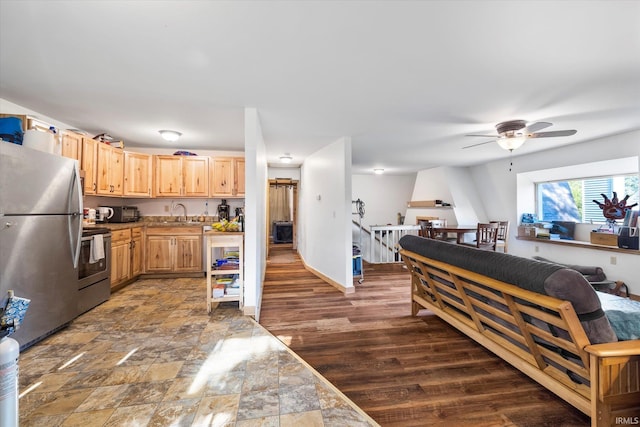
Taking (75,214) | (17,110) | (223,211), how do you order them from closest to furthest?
(75,214) < (17,110) < (223,211)

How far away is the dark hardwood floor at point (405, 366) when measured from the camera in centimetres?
169

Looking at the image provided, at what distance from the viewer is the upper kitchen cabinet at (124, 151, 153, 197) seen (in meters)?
4.24

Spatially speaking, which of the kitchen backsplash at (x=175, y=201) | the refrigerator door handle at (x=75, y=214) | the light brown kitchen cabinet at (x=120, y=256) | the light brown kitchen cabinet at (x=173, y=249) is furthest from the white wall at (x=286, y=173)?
the refrigerator door handle at (x=75, y=214)

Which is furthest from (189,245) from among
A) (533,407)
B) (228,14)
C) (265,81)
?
(533,407)

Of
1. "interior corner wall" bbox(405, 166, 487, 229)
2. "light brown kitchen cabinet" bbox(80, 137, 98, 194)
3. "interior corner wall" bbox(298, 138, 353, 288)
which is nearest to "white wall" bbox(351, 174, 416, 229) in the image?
"interior corner wall" bbox(405, 166, 487, 229)

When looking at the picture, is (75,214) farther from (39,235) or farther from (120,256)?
(120,256)

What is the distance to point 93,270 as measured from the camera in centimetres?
304

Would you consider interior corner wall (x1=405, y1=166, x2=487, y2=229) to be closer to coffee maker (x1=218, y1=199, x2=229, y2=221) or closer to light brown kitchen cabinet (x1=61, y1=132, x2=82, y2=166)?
coffee maker (x1=218, y1=199, x2=229, y2=221)

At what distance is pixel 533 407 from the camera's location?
1741 millimetres

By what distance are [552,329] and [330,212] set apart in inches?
132

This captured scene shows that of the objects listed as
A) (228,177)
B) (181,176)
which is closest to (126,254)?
(181,176)

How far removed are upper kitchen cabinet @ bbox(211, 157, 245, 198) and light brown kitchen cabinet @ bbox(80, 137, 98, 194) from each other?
1.59 m

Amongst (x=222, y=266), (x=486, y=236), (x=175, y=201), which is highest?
(x=175, y=201)

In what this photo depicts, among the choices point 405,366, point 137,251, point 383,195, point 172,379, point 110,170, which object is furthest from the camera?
point 383,195
